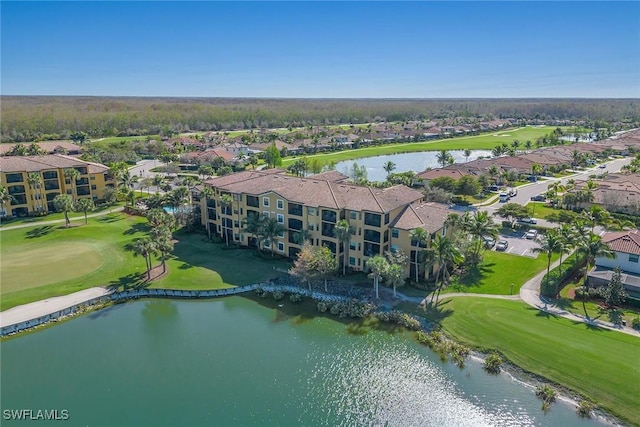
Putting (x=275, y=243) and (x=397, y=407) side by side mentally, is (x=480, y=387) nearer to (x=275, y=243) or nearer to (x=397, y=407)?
(x=397, y=407)

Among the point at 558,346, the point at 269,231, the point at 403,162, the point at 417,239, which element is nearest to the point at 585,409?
the point at 558,346

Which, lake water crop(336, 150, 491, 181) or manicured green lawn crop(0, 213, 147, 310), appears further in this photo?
lake water crop(336, 150, 491, 181)

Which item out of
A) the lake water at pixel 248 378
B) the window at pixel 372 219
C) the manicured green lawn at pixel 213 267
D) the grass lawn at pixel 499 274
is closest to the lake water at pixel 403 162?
the grass lawn at pixel 499 274

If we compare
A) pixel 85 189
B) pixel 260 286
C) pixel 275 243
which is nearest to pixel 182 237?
pixel 275 243

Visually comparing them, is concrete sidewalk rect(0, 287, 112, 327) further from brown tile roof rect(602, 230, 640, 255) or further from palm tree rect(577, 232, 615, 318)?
brown tile roof rect(602, 230, 640, 255)

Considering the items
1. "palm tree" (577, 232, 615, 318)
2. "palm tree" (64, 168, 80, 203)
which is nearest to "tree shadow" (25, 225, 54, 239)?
"palm tree" (64, 168, 80, 203)
